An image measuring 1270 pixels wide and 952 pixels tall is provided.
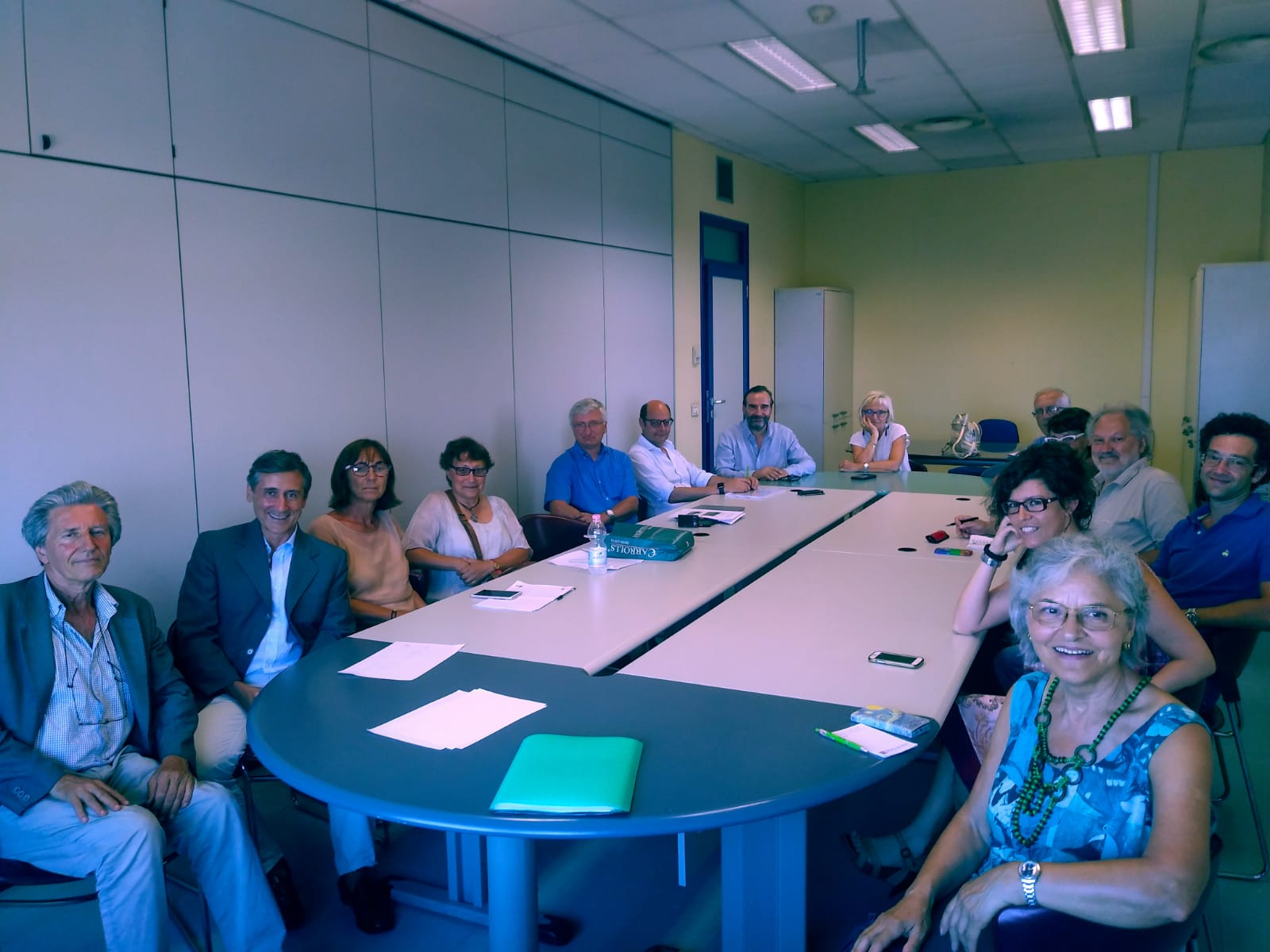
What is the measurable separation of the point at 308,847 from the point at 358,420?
2187mm

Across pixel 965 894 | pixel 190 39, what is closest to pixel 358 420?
pixel 190 39

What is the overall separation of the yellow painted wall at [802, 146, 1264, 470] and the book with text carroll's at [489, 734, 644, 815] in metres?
8.36

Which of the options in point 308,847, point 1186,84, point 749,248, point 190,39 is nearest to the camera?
point 308,847

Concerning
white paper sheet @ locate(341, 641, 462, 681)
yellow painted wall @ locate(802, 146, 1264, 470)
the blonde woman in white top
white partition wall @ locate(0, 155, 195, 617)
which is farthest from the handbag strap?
yellow painted wall @ locate(802, 146, 1264, 470)

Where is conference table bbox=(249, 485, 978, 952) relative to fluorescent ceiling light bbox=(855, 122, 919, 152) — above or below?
below

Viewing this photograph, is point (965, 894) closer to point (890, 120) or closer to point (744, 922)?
point (744, 922)

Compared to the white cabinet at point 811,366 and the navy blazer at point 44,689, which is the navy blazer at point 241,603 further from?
the white cabinet at point 811,366

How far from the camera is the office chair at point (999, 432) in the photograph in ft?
29.7

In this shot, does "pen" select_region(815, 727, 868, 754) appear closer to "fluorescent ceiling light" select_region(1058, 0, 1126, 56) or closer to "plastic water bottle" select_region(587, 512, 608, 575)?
"plastic water bottle" select_region(587, 512, 608, 575)

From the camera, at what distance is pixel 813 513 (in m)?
4.80

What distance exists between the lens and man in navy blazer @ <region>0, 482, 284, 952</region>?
Result: 219 centimetres

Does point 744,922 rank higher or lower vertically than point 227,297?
lower

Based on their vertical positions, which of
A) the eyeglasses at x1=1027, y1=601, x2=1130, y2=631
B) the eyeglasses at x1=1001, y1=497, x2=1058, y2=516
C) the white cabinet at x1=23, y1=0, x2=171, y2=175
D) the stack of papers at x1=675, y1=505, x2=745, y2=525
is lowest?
the stack of papers at x1=675, y1=505, x2=745, y2=525

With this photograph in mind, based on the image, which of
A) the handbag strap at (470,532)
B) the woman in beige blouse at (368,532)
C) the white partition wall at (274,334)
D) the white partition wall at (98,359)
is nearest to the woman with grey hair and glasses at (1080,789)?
the woman in beige blouse at (368,532)
